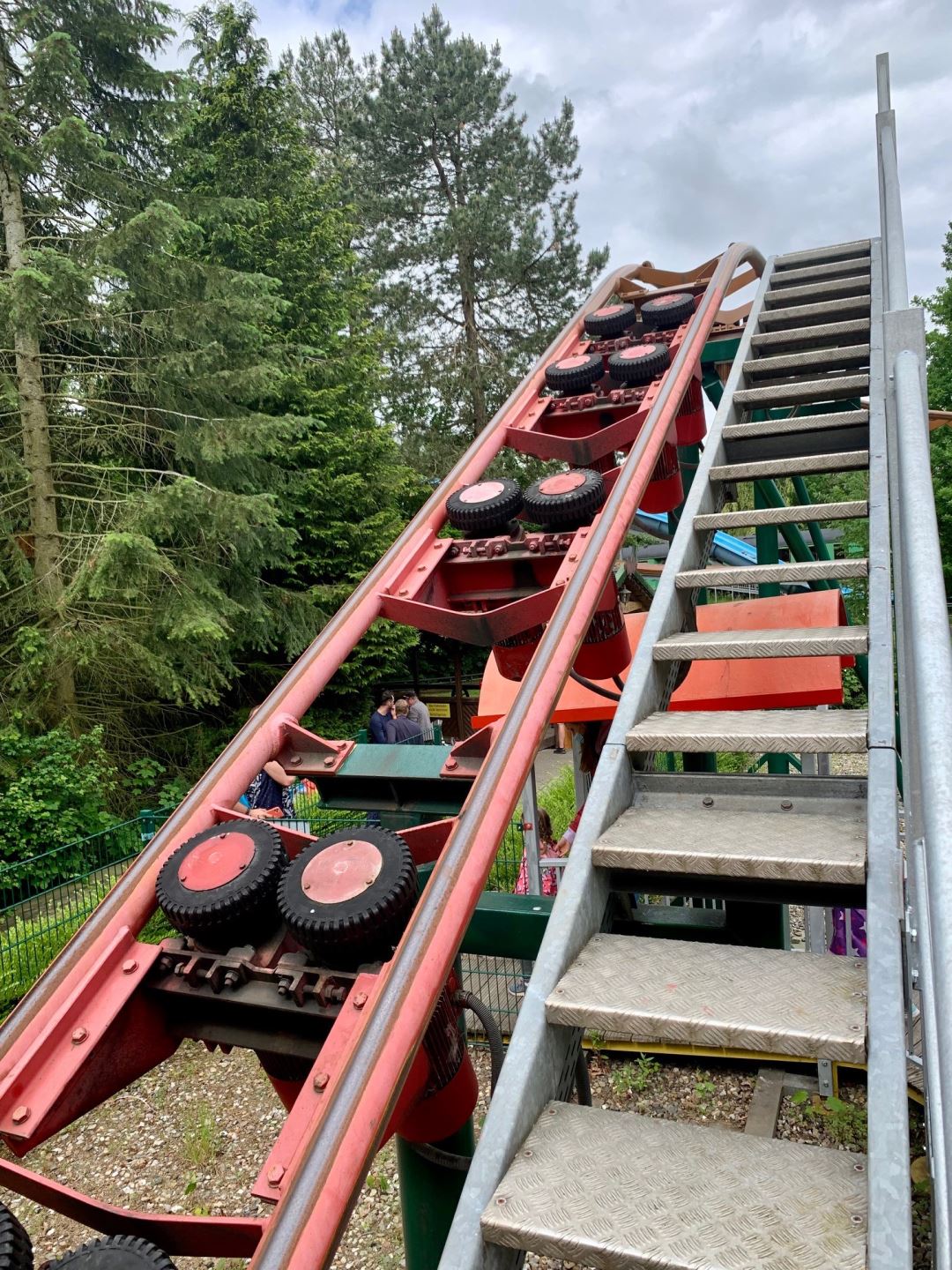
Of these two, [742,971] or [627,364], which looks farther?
[627,364]

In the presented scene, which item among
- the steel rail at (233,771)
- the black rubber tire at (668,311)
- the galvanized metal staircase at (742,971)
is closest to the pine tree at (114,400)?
the black rubber tire at (668,311)

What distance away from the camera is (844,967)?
65.7 inches

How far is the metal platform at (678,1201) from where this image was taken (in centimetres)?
121

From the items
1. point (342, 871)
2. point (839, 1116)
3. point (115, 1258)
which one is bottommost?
point (839, 1116)

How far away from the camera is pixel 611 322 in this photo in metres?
5.76

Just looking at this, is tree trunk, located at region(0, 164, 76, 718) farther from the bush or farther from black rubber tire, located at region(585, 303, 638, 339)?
black rubber tire, located at region(585, 303, 638, 339)

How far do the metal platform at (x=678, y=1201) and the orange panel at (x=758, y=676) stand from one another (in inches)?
110

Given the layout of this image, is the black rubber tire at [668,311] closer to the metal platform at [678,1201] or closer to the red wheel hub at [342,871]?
the red wheel hub at [342,871]

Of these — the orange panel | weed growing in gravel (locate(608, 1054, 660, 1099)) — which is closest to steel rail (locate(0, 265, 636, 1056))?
the orange panel

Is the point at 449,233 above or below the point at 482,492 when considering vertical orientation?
above

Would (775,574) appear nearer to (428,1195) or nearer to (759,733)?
(759,733)

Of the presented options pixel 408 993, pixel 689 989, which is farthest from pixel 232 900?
pixel 689 989

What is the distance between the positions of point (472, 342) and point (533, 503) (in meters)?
18.8

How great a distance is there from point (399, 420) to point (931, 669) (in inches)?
814
